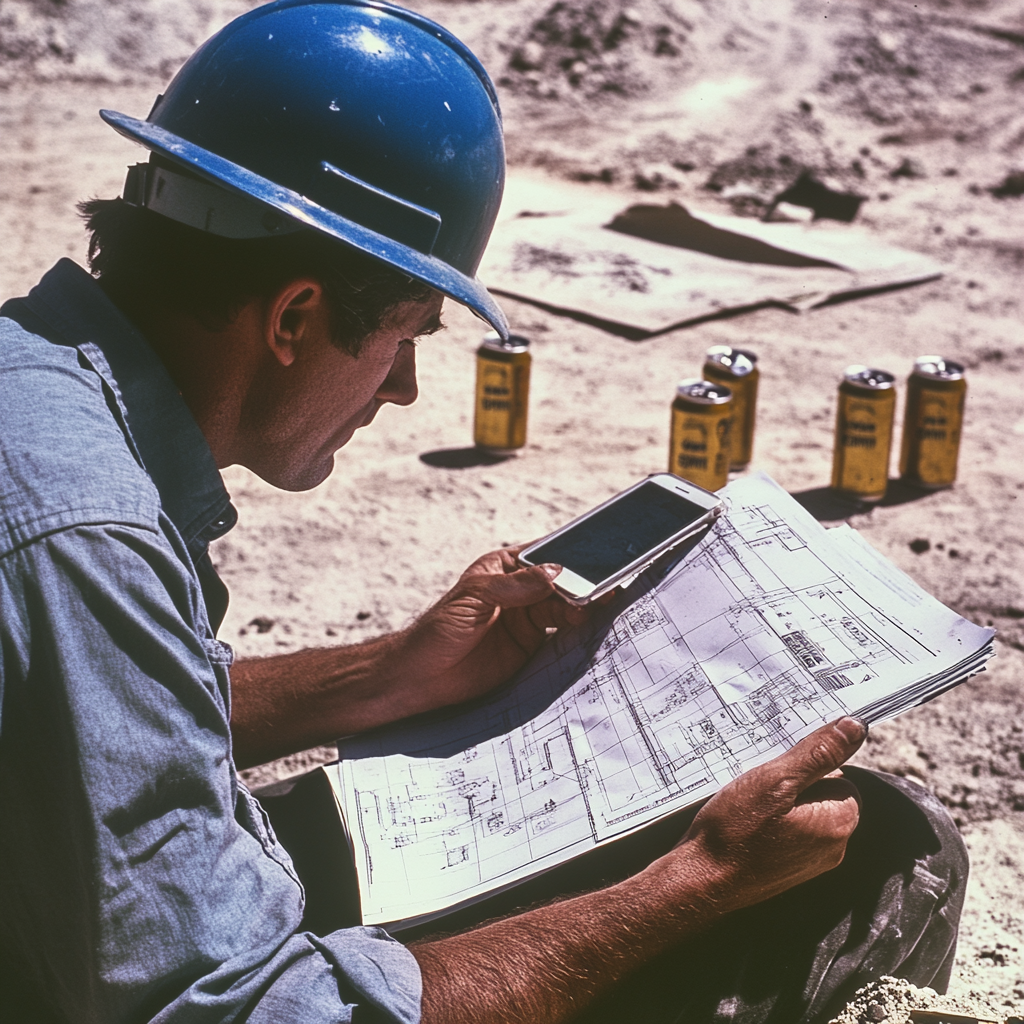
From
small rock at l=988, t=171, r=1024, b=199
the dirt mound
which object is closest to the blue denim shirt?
small rock at l=988, t=171, r=1024, b=199

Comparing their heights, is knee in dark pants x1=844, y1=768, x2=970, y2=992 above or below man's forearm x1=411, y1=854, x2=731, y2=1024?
below

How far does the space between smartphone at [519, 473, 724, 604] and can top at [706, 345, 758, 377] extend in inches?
80.5

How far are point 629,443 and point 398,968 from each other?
11.8 feet

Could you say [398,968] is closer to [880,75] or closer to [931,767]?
[931,767]

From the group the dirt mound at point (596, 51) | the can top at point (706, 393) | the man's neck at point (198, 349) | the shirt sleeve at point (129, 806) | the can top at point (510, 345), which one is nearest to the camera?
the shirt sleeve at point (129, 806)

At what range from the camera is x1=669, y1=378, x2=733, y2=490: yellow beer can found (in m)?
3.89

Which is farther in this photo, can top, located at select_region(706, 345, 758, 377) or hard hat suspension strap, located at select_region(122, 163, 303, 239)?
can top, located at select_region(706, 345, 758, 377)

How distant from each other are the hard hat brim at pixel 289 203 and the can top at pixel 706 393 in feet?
7.24

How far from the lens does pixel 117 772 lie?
124 cm

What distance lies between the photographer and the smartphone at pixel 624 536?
6.88 feet

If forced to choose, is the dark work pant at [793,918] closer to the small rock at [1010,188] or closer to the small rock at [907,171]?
the small rock at [1010,188]

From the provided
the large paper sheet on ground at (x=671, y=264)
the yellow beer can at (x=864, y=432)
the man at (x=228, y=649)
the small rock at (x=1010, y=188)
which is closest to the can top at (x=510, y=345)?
the yellow beer can at (x=864, y=432)

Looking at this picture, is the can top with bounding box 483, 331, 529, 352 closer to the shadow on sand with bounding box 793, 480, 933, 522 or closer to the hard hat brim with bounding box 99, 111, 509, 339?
the shadow on sand with bounding box 793, 480, 933, 522

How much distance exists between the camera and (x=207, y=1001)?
1.28 m
